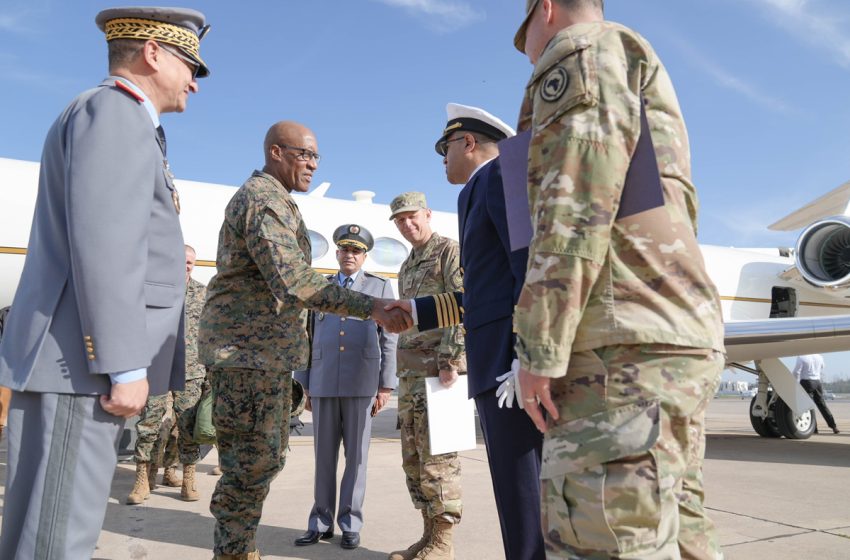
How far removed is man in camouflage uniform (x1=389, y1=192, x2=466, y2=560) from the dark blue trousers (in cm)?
118

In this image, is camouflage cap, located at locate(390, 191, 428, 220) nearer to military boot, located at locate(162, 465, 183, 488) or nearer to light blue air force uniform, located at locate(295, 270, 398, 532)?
light blue air force uniform, located at locate(295, 270, 398, 532)

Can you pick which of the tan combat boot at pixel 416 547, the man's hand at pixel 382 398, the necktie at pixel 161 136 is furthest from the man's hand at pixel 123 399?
the man's hand at pixel 382 398

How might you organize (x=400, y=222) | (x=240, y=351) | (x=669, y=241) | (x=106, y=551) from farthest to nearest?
(x=400, y=222)
(x=106, y=551)
(x=240, y=351)
(x=669, y=241)

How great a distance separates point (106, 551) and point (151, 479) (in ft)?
6.64

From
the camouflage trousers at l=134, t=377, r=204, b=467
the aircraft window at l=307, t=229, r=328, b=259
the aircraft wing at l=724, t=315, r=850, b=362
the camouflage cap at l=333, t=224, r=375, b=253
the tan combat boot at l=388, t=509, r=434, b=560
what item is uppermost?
the aircraft window at l=307, t=229, r=328, b=259

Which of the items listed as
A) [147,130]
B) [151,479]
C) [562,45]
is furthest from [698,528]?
[151,479]

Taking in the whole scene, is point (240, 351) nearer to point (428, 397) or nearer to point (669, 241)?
point (428, 397)

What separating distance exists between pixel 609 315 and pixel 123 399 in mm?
1331

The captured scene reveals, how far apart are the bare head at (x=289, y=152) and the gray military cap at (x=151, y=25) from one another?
3.39 ft

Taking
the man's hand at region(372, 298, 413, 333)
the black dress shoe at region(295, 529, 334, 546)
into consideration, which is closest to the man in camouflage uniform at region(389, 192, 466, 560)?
the man's hand at region(372, 298, 413, 333)

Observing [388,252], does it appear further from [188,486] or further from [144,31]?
[144,31]

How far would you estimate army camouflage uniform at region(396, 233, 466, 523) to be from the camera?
362cm

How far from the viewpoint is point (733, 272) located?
40.3ft

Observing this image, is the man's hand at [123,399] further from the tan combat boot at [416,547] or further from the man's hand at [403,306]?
the tan combat boot at [416,547]
